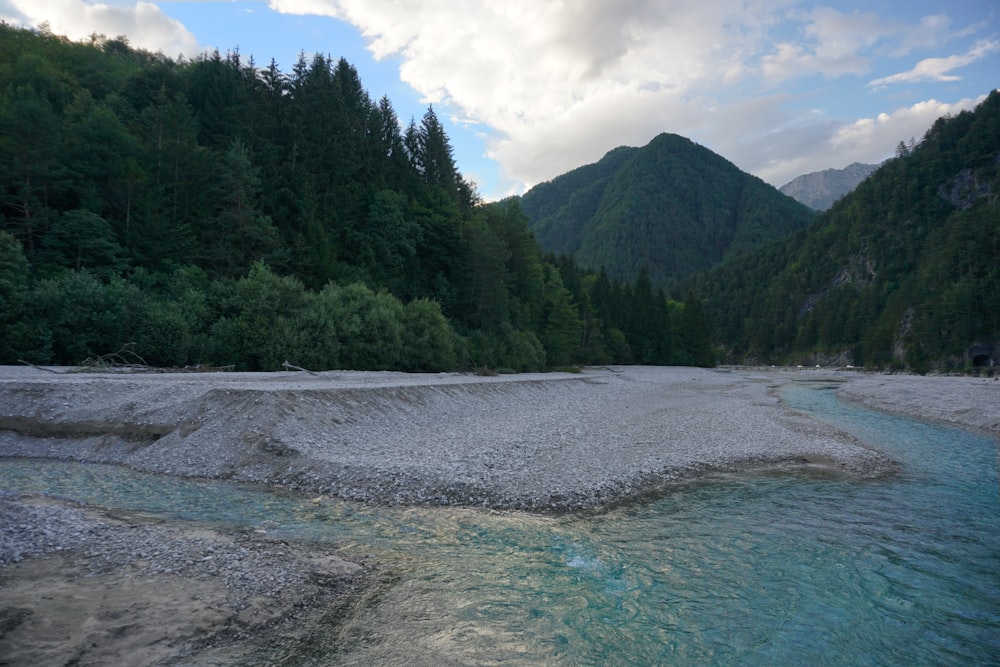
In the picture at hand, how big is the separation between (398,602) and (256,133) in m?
65.8

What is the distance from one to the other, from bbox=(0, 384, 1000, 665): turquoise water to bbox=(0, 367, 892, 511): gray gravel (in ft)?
3.97

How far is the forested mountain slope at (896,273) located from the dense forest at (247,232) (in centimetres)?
6515

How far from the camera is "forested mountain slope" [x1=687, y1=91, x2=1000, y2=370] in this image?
90750 mm

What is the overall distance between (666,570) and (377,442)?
38.9 feet

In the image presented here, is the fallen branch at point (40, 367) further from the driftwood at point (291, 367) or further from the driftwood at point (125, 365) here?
the driftwood at point (291, 367)

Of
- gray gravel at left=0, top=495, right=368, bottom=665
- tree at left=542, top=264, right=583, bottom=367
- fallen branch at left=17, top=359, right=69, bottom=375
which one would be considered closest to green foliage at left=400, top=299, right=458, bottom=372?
fallen branch at left=17, top=359, right=69, bottom=375

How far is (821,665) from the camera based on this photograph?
22.9 ft

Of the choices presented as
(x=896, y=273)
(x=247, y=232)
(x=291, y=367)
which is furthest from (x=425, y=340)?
(x=896, y=273)

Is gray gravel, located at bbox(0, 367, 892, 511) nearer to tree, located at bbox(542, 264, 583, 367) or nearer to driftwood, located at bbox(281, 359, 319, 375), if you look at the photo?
driftwood, located at bbox(281, 359, 319, 375)

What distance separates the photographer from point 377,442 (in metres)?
18.4

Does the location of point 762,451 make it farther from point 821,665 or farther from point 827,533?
point 821,665

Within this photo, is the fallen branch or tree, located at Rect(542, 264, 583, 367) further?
tree, located at Rect(542, 264, 583, 367)

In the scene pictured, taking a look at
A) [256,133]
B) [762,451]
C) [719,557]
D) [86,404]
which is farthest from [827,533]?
[256,133]

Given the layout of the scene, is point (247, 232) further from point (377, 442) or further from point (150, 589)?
point (150, 589)
